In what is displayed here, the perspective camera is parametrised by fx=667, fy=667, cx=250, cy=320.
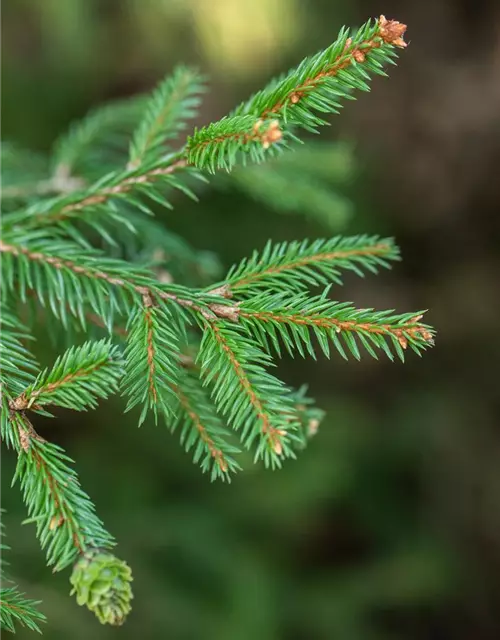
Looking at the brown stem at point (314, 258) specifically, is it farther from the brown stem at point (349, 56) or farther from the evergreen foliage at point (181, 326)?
the brown stem at point (349, 56)

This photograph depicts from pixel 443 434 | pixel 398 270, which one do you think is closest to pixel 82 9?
pixel 398 270

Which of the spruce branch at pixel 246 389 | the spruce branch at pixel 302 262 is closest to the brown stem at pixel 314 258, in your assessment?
the spruce branch at pixel 302 262

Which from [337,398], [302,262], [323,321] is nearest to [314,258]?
[302,262]

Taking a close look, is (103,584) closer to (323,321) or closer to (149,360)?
(149,360)

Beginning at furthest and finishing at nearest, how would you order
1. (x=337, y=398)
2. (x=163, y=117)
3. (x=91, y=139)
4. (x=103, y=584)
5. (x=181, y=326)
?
(x=337, y=398) < (x=91, y=139) < (x=163, y=117) < (x=181, y=326) < (x=103, y=584)

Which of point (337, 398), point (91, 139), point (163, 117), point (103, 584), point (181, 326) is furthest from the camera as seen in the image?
point (337, 398)

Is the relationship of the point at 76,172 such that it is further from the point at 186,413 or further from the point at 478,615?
the point at 478,615
